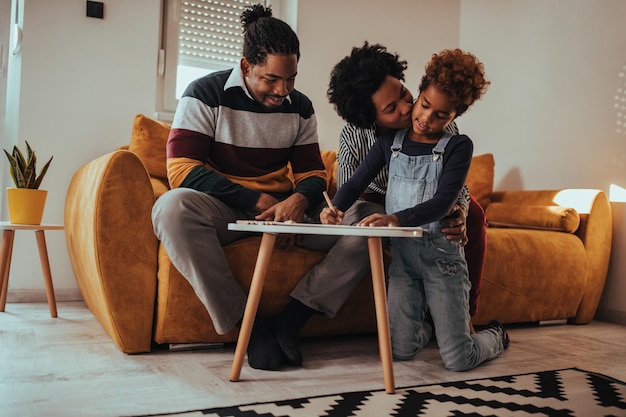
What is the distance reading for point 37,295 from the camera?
2600mm

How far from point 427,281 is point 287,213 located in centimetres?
45

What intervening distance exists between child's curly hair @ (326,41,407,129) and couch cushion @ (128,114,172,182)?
0.75m

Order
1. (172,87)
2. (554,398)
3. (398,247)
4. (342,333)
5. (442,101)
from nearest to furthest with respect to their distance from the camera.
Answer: (554,398), (442,101), (398,247), (342,333), (172,87)

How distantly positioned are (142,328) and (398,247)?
0.78 m

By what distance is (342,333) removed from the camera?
80.0 inches

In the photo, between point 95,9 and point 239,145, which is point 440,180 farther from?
point 95,9

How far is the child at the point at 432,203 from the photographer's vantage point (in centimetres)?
163


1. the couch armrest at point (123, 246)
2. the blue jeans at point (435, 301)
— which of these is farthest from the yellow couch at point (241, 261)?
the blue jeans at point (435, 301)

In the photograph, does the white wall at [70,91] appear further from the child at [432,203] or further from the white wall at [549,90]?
the white wall at [549,90]

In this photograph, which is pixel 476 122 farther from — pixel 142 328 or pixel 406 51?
pixel 142 328

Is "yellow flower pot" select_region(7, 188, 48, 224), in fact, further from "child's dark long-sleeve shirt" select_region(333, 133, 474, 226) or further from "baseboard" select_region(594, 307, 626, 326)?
"baseboard" select_region(594, 307, 626, 326)

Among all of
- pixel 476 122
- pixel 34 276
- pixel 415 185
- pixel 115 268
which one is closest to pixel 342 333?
pixel 415 185

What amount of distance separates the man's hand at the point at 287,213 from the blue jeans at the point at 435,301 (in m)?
0.29

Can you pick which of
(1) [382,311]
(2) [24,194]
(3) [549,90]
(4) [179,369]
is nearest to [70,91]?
(2) [24,194]
